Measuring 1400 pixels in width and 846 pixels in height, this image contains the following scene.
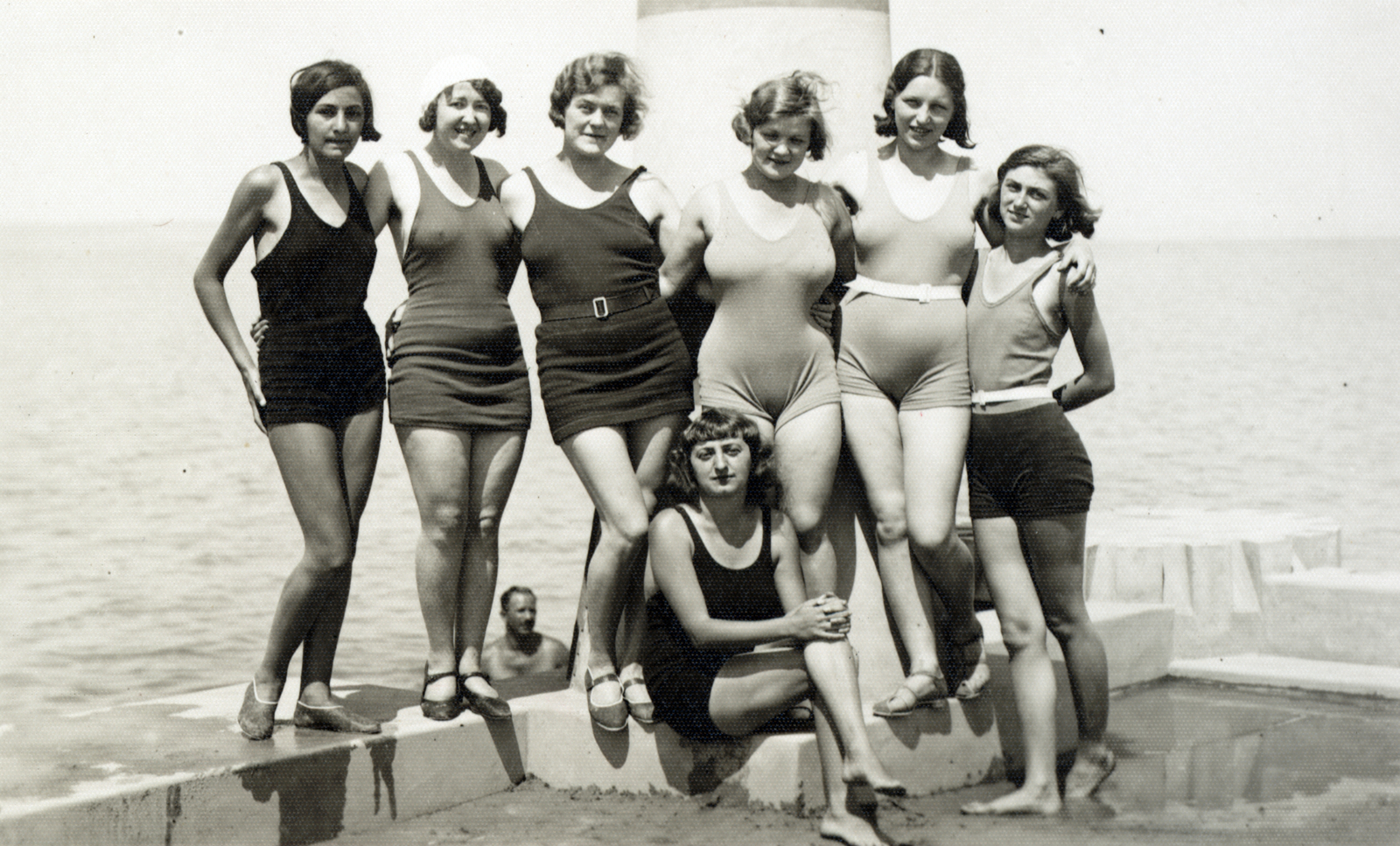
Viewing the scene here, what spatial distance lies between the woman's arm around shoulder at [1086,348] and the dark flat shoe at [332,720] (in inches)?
90.0

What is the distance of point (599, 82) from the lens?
5004 mm

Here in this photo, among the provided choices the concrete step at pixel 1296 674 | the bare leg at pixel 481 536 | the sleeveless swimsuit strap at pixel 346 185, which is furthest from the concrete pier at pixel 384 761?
the sleeveless swimsuit strap at pixel 346 185

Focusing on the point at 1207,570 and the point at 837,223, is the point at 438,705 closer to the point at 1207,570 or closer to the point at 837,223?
the point at 837,223

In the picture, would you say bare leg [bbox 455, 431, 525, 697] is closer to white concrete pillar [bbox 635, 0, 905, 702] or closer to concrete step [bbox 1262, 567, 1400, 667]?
white concrete pillar [bbox 635, 0, 905, 702]

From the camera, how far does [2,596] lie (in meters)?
19.8

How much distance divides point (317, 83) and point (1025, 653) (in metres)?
2.62

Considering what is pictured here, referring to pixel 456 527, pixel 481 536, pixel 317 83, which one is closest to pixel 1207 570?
pixel 481 536

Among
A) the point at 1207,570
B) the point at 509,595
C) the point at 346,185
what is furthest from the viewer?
the point at 509,595

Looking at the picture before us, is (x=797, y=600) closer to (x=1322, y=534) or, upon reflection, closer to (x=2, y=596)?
(x=1322, y=534)

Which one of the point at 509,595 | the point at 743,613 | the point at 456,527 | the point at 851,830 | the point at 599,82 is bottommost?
the point at 509,595

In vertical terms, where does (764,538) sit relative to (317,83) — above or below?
below

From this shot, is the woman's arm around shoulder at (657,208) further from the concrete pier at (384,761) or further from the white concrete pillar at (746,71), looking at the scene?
the concrete pier at (384,761)

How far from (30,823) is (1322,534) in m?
6.49

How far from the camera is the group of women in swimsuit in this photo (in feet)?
15.9
